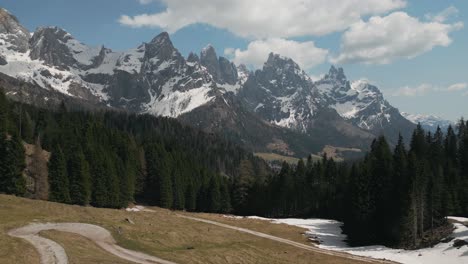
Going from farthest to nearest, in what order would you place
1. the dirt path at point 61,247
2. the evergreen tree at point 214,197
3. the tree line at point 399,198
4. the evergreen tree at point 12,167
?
1. the evergreen tree at point 214,197
2. the evergreen tree at point 12,167
3. the tree line at point 399,198
4. the dirt path at point 61,247

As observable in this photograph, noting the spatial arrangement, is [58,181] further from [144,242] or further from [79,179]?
[144,242]

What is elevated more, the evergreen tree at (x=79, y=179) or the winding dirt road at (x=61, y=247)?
the evergreen tree at (x=79, y=179)

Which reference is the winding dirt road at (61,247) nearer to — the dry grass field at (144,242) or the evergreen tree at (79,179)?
the dry grass field at (144,242)

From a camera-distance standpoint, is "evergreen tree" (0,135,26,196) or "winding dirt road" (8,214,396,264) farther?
"evergreen tree" (0,135,26,196)

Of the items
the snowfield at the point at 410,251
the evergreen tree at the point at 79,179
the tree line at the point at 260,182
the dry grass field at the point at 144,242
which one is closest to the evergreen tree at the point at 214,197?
the tree line at the point at 260,182

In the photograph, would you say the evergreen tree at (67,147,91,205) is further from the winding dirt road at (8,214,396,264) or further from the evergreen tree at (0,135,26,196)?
the winding dirt road at (8,214,396,264)

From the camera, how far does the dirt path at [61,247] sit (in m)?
38.4

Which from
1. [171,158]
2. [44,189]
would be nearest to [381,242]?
[44,189]

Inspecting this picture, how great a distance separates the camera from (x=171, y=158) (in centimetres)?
15212

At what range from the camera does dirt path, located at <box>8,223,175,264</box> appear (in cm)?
3841

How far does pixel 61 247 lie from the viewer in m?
41.3

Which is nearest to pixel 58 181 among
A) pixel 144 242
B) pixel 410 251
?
pixel 144 242

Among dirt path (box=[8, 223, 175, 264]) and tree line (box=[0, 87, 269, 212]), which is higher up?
tree line (box=[0, 87, 269, 212])

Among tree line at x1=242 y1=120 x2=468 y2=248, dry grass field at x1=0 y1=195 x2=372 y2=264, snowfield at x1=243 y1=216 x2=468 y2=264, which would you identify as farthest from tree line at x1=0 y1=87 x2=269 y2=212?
snowfield at x1=243 y1=216 x2=468 y2=264
